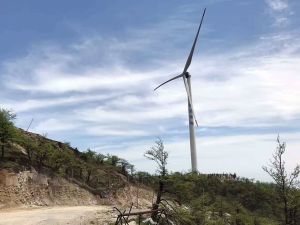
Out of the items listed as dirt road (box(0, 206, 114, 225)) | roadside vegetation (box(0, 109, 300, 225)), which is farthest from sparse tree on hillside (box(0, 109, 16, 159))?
dirt road (box(0, 206, 114, 225))

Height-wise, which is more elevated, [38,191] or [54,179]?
[54,179]

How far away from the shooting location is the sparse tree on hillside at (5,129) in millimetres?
58406

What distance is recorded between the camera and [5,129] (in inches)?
2313

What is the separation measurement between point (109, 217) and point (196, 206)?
835 cm

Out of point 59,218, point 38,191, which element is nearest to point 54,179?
point 38,191

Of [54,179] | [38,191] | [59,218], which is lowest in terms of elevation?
[59,218]

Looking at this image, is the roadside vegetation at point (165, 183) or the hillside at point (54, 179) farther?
the hillside at point (54, 179)

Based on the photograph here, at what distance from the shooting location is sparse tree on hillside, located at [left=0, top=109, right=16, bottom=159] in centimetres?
5841

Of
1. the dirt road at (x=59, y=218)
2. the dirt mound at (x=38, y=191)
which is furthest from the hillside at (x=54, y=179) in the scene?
the dirt road at (x=59, y=218)

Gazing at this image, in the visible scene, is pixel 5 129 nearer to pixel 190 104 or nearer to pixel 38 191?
pixel 38 191

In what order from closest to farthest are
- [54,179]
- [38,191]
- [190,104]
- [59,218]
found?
[59,218], [38,191], [54,179], [190,104]

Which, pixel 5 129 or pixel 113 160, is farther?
pixel 113 160

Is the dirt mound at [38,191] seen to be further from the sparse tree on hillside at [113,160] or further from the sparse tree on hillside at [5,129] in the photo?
the sparse tree on hillside at [113,160]

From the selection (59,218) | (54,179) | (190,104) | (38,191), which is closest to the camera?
(59,218)
